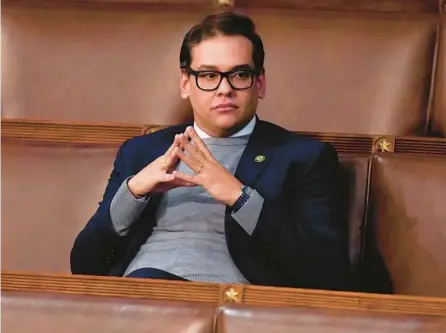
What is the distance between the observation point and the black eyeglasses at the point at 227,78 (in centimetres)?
102

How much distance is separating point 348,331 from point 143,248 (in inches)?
15.8

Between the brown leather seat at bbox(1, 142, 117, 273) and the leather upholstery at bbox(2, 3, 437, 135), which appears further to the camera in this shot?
the leather upholstery at bbox(2, 3, 437, 135)

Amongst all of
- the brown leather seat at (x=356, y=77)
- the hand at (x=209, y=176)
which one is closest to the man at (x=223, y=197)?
the hand at (x=209, y=176)

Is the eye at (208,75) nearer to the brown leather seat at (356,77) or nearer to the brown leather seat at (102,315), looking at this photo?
the brown leather seat at (356,77)

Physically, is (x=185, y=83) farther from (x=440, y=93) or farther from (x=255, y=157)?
(x=440, y=93)

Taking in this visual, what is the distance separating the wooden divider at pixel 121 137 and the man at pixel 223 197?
0.07m

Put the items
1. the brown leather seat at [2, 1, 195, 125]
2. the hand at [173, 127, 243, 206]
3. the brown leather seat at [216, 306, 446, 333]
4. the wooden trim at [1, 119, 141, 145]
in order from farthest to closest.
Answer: the brown leather seat at [2, 1, 195, 125] < the wooden trim at [1, 119, 141, 145] < the hand at [173, 127, 243, 206] < the brown leather seat at [216, 306, 446, 333]

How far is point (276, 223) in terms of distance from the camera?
95cm

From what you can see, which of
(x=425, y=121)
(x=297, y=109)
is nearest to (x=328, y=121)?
(x=297, y=109)

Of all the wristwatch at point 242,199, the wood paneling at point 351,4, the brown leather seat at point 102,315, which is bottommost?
the brown leather seat at point 102,315

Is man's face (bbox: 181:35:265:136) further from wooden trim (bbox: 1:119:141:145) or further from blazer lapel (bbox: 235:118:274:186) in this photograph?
wooden trim (bbox: 1:119:141:145)

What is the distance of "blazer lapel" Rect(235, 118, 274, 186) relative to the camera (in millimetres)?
1015

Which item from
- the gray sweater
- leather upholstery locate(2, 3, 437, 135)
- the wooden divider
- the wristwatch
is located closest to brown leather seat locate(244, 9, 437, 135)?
leather upholstery locate(2, 3, 437, 135)

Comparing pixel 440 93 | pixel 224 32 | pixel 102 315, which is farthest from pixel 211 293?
pixel 440 93
